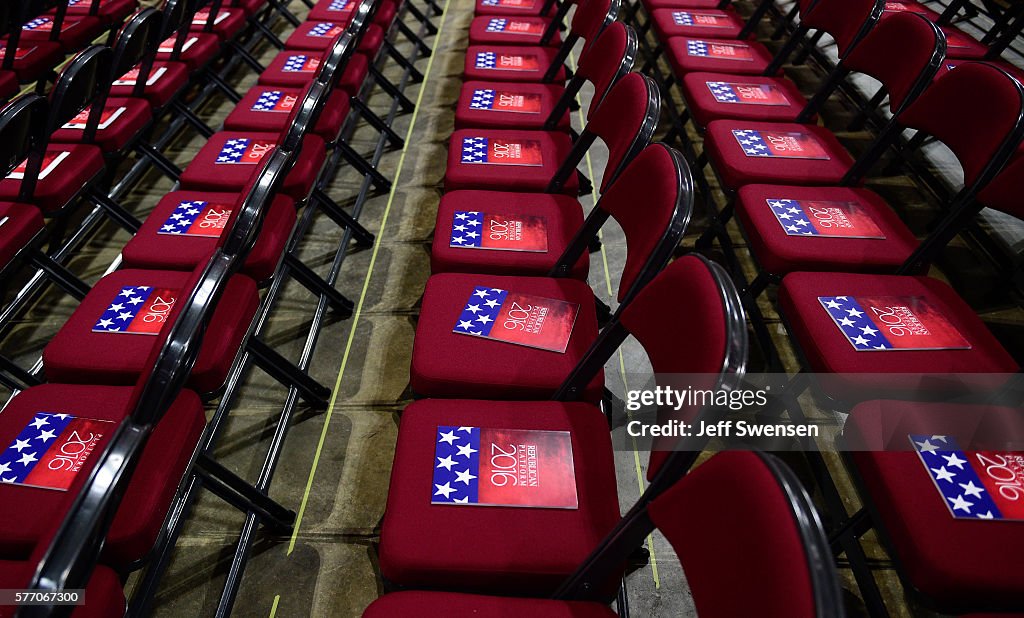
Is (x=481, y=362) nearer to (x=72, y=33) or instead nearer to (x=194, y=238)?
(x=194, y=238)

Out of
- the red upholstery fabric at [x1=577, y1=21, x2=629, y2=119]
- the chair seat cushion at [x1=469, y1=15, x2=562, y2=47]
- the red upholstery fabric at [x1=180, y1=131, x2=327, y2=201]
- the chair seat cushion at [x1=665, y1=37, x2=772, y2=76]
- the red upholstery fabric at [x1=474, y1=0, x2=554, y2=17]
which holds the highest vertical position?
the red upholstery fabric at [x1=577, y1=21, x2=629, y2=119]

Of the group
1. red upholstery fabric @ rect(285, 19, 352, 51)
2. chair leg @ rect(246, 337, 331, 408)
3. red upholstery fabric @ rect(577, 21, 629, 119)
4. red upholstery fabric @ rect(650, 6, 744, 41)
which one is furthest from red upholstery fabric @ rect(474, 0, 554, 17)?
chair leg @ rect(246, 337, 331, 408)

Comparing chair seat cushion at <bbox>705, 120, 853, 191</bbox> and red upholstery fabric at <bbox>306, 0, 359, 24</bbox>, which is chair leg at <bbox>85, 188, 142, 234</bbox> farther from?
chair seat cushion at <bbox>705, 120, 853, 191</bbox>

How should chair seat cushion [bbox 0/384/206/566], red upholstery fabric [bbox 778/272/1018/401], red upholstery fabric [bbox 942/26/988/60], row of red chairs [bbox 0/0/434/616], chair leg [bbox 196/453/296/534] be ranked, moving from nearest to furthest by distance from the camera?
row of red chairs [bbox 0/0/434/616]
chair seat cushion [bbox 0/384/206/566]
red upholstery fabric [bbox 778/272/1018/401]
chair leg [bbox 196/453/296/534]
red upholstery fabric [bbox 942/26/988/60]

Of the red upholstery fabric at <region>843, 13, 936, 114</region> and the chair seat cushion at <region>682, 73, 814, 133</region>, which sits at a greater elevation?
the red upholstery fabric at <region>843, 13, 936, 114</region>

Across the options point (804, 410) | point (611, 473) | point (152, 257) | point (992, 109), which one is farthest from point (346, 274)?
point (992, 109)

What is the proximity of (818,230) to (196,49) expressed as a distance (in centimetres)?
360

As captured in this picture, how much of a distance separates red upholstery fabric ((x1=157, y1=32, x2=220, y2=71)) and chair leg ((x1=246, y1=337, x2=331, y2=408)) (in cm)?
224

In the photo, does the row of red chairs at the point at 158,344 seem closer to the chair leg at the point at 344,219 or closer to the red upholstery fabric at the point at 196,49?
the chair leg at the point at 344,219

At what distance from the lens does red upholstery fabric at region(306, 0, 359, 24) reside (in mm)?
4055

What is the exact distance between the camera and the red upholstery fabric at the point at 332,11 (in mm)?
4055

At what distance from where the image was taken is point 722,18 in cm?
371

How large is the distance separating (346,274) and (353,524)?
134 centimetres

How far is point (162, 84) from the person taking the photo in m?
3.15
